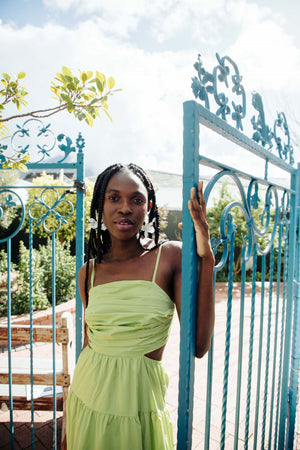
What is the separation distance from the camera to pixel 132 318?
1302mm

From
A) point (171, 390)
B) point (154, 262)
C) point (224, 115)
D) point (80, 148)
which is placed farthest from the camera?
point (171, 390)

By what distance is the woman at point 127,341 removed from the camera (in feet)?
4.15

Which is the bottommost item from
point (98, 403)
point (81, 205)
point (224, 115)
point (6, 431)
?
point (6, 431)

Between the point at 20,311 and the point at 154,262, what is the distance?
4.88 meters

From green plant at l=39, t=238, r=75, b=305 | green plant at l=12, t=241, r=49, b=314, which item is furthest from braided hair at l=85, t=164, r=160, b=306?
green plant at l=39, t=238, r=75, b=305

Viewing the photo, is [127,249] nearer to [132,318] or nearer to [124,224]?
[124,224]

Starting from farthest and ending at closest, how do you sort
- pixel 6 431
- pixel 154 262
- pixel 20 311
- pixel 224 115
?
pixel 20 311
pixel 6 431
pixel 154 262
pixel 224 115

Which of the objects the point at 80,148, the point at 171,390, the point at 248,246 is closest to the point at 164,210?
the point at 171,390

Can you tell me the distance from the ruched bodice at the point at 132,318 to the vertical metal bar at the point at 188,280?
23 centimetres

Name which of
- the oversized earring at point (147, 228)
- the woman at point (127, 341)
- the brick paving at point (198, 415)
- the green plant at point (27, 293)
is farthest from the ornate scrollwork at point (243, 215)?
the green plant at point (27, 293)

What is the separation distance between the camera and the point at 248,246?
62.2 inches

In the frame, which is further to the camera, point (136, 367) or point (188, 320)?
point (136, 367)

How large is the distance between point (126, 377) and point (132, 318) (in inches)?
9.4

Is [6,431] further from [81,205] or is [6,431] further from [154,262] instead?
[154,262]
